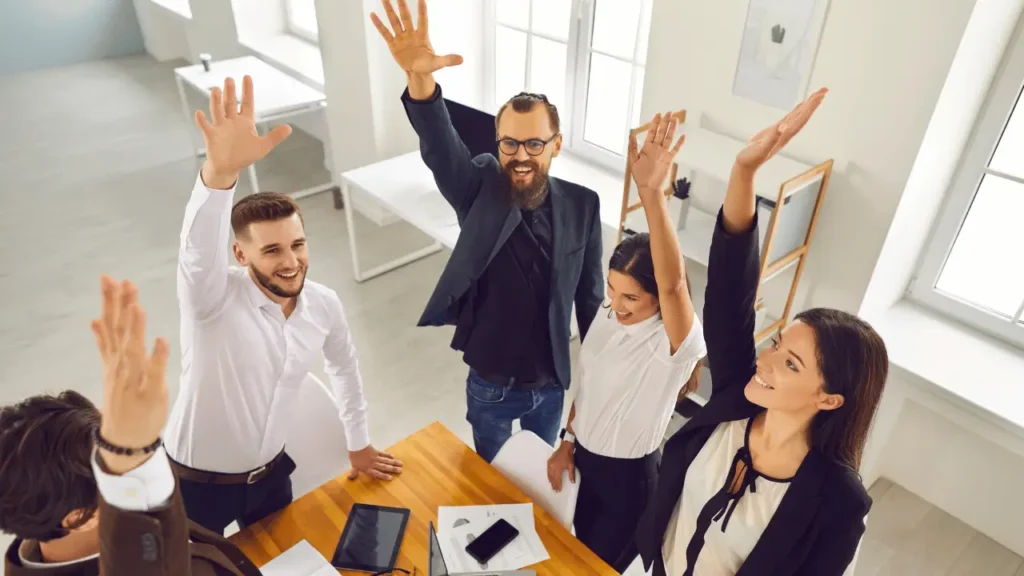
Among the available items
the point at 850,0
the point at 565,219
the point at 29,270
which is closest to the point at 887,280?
the point at 850,0

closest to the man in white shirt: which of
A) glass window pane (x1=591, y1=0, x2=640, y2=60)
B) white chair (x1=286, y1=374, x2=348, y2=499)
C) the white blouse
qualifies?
white chair (x1=286, y1=374, x2=348, y2=499)

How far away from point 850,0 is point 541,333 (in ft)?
4.73

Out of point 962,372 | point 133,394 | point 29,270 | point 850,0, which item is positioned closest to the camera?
point 133,394

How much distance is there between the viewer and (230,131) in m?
1.37

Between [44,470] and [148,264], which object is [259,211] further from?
[148,264]

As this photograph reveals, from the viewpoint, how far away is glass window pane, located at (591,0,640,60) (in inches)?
133

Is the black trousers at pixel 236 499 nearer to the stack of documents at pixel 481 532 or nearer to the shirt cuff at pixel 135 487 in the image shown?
the stack of documents at pixel 481 532

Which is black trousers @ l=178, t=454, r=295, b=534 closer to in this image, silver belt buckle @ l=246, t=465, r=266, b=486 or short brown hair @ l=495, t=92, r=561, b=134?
silver belt buckle @ l=246, t=465, r=266, b=486

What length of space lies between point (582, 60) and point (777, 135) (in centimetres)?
248

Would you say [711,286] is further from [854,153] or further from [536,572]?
[854,153]

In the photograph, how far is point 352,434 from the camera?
6.54 feet

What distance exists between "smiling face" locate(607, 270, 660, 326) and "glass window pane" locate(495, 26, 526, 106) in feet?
8.46

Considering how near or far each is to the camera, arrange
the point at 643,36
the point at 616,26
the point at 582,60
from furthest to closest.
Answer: the point at 582,60 < the point at 616,26 < the point at 643,36

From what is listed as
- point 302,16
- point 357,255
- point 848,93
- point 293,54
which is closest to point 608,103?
point 848,93
